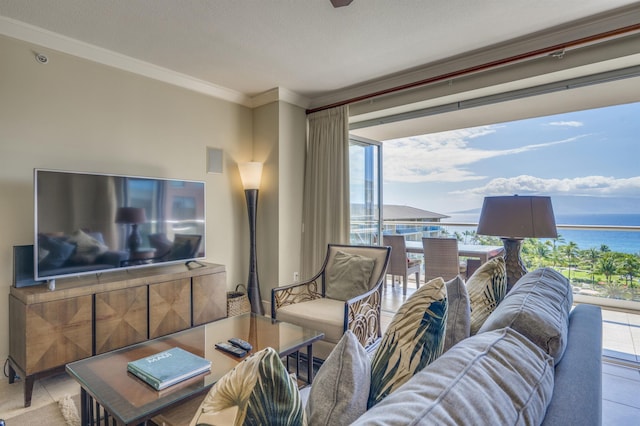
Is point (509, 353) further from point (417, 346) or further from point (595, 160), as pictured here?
point (595, 160)

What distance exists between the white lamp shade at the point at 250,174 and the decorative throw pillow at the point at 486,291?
2655 mm

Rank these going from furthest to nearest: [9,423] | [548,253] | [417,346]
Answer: [548,253] < [9,423] < [417,346]

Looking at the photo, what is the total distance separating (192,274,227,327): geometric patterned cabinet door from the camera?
3.02 metres

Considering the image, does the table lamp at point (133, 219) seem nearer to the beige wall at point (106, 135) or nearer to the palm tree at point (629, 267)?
the beige wall at point (106, 135)

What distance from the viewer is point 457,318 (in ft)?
3.77

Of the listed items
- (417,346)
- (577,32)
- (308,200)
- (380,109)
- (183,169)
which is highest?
(577,32)

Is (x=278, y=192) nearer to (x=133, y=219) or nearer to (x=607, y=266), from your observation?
(x=133, y=219)

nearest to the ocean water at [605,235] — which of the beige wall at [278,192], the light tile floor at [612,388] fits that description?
the light tile floor at [612,388]

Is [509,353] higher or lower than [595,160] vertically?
lower

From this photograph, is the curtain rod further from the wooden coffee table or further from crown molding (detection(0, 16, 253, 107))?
the wooden coffee table

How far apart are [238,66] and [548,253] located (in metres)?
4.08

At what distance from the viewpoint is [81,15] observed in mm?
2332

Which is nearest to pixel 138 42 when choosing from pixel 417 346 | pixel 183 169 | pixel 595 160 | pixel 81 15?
pixel 81 15

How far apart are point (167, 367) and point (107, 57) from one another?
105 inches
